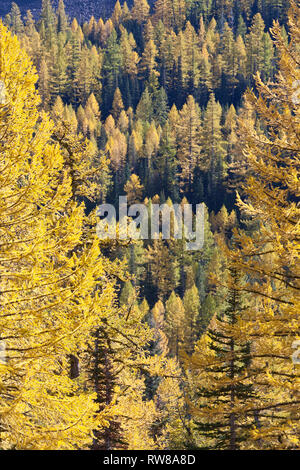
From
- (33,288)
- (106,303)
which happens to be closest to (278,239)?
(106,303)

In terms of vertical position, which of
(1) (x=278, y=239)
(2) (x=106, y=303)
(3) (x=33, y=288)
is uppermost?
(1) (x=278, y=239)

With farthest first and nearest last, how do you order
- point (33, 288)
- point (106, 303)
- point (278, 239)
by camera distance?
point (278, 239)
point (106, 303)
point (33, 288)

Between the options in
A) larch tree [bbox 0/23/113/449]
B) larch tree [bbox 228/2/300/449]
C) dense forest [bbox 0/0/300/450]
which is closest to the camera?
larch tree [bbox 0/23/113/449]

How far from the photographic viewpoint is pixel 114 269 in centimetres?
1035

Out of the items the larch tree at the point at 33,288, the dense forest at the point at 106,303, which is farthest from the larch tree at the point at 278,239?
the larch tree at the point at 33,288

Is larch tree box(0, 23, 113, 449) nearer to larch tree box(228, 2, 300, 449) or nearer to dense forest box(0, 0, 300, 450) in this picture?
dense forest box(0, 0, 300, 450)

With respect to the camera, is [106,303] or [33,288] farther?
[106,303]

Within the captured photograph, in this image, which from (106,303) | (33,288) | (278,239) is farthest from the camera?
(278,239)

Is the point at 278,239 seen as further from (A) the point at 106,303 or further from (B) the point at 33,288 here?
(B) the point at 33,288

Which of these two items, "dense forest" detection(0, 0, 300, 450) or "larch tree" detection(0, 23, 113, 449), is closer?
"larch tree" detection(0, 23, 113, 449)

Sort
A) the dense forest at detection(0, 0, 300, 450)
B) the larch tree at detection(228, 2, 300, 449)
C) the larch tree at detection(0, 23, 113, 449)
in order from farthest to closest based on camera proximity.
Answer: the larch tree at detection(228, 2, 300, 449)
the dense forest at detection(0, 0, 300, 450)
the larch tree at detection(0, 23, 113, 449)

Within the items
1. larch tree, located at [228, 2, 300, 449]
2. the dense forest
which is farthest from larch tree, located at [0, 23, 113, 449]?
larch tree, located at [228, 2, 300, 449]

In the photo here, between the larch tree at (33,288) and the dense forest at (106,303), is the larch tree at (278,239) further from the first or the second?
the larch tree at (33,288)
